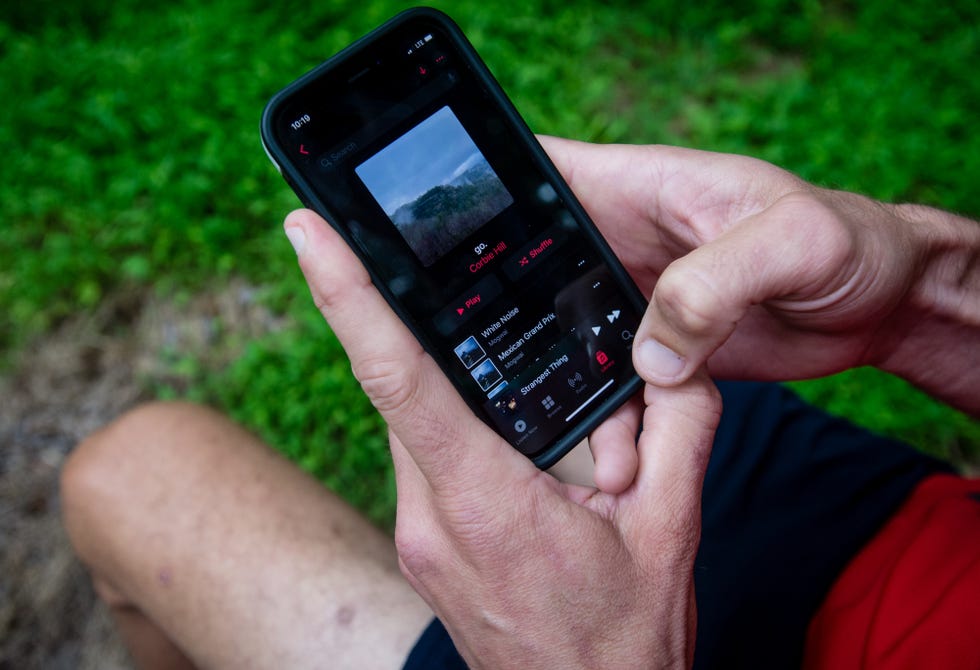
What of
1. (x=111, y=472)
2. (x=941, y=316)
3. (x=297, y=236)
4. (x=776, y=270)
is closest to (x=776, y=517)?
(x=941, y=316)

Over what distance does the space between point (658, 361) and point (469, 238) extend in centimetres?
41

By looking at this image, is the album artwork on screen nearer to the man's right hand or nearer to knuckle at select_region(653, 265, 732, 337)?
the man's right hand

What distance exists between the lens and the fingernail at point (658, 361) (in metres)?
1.22

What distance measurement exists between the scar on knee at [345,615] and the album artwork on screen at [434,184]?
75cm

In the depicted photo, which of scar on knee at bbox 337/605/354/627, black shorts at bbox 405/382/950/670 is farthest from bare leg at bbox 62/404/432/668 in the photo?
black shorts at bbox 405/382/950/670

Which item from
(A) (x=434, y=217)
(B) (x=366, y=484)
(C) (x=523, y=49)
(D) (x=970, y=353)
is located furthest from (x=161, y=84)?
(D) (x=970, y=353)

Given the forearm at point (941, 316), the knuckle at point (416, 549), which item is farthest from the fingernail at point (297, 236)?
the forearm at point (941, 316)

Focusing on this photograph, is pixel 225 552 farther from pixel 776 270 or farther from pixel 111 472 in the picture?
pixel 776 270

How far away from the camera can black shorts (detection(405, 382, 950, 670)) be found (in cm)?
142

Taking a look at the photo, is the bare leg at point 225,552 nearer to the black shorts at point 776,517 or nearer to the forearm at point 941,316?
the black shorts at point 776,517

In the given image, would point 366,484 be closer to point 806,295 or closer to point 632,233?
point 632,233

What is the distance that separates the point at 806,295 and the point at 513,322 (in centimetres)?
52

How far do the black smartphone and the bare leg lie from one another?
537 mm

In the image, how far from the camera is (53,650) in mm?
2215
